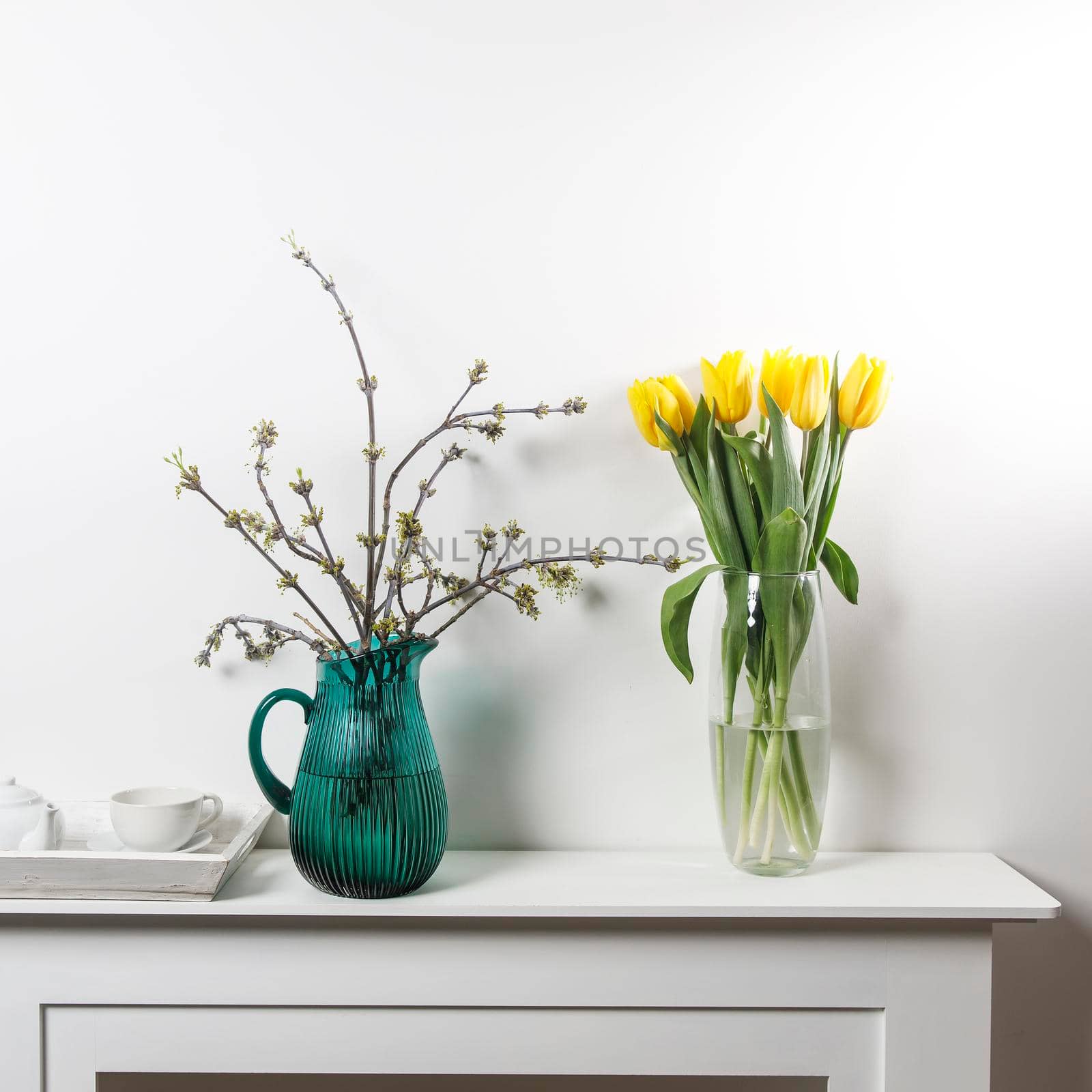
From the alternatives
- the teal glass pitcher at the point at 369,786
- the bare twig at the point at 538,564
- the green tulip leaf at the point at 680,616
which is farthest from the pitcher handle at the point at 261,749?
the green tulip leaf at the point at 680,616

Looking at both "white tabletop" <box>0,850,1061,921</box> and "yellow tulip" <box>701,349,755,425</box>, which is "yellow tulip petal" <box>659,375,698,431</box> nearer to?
"yellow tulip" <box>701,349,755,425</box>

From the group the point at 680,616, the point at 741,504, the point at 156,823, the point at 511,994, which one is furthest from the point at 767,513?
the point at 156,823

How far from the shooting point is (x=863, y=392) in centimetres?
86

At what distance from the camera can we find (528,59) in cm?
96

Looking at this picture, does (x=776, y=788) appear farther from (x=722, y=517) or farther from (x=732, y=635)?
(x=722, y=517)

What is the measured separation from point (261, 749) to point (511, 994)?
0.99 feet

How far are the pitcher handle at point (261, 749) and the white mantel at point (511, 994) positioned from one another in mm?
85

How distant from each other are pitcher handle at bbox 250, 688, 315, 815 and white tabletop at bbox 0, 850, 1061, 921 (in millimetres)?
72

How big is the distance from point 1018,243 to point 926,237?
0.09 meters

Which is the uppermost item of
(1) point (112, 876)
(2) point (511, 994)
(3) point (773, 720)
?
(3) point (773, 720)

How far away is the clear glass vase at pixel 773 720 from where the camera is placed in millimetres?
859

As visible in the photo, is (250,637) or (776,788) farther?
(250,637)

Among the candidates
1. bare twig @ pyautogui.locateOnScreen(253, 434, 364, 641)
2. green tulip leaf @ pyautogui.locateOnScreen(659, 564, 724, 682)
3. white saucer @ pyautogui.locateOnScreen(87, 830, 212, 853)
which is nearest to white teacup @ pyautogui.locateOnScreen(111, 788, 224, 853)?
white saucer @ pyautogui.locateOnScreen(87, 830, 212, 853)

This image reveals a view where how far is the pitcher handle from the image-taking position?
2.87 ft
